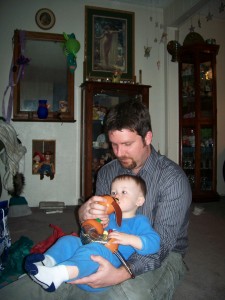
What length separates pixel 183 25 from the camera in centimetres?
453

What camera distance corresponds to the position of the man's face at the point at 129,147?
1.44 m

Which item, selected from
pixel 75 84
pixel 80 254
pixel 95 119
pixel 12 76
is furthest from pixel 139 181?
pixel 12 76

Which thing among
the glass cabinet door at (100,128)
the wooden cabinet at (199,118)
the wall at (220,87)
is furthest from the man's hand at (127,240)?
the wall at (220,87)

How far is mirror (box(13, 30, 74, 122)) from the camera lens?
387 cm

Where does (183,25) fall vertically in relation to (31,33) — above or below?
above

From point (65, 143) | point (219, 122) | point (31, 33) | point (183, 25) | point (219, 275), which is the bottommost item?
point (219, 275)

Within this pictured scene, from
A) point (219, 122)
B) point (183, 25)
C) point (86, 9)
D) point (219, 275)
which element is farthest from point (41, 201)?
point (183, 25)

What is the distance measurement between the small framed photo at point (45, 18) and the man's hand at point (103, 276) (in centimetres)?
388

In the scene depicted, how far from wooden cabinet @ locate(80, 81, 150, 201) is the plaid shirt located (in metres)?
2.34

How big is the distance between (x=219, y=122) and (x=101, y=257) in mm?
4405

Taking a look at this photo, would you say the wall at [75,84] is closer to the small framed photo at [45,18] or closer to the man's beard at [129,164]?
the small framed photo at [45,18]

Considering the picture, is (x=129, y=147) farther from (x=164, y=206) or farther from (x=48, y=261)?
(x=48, y=261)

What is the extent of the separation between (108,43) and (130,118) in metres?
3.19

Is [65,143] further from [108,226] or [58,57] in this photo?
[108,226]
